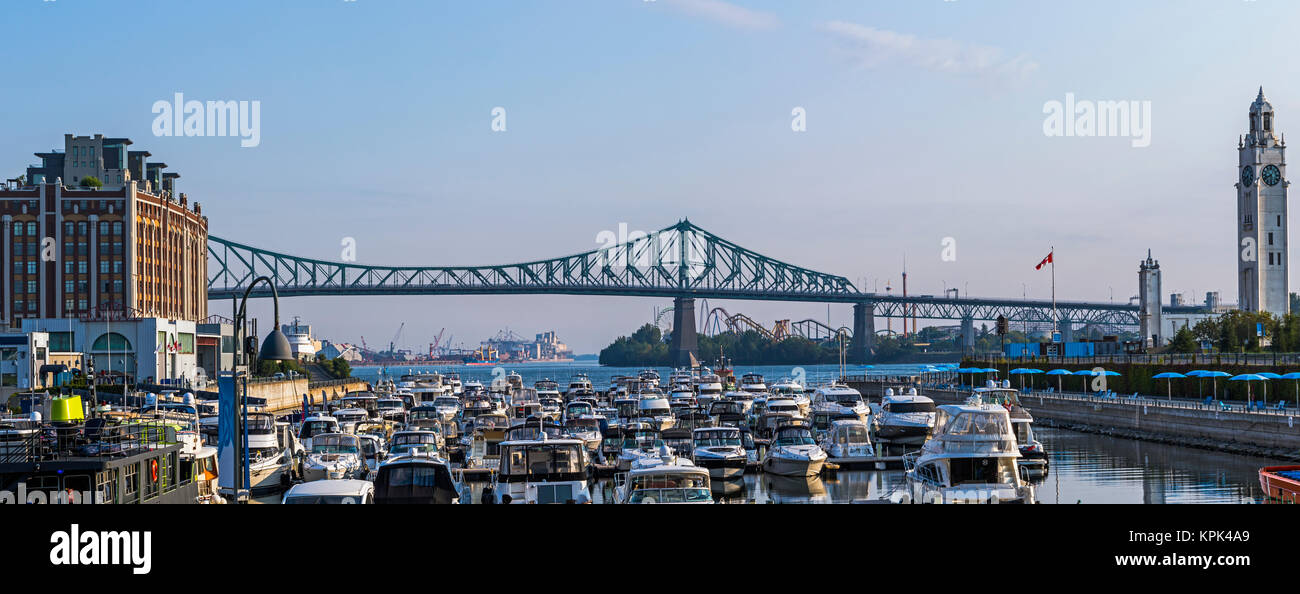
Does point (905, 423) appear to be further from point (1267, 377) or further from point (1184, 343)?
point (1184, 343)

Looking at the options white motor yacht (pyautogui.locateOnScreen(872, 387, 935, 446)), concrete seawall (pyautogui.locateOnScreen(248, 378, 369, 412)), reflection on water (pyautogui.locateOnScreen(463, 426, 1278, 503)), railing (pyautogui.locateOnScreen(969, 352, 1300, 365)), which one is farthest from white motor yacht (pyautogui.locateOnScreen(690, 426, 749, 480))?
concrete seawall (pyautogui.locateOnScreen(248, 378, 369, 412))

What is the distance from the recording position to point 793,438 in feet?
129

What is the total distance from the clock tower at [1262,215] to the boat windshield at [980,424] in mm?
83764

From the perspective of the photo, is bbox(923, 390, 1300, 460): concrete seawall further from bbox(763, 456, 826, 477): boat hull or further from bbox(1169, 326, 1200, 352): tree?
bbox(763, 456, 826, 477): boat hull

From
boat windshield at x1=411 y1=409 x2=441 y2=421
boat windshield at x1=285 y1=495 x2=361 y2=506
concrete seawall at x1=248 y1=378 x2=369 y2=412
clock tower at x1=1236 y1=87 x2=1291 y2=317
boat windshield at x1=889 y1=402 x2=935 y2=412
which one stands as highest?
clock tower at x1=1236 y1=87 x2=1291 y2=317

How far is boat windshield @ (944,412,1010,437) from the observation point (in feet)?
97.1

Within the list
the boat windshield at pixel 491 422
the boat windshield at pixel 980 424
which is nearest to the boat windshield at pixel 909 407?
the boat windshield at pixel 491 422

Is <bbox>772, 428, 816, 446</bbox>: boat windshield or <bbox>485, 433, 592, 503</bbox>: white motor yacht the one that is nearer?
<bbox>485, 433, 592, 503</bbox>: white motor yacht

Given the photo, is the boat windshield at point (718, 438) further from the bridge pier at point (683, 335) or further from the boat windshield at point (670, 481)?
the bridge pier at point (683, 335)

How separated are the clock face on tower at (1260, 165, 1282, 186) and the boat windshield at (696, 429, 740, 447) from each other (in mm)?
80256

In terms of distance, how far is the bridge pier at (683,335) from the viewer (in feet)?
623
